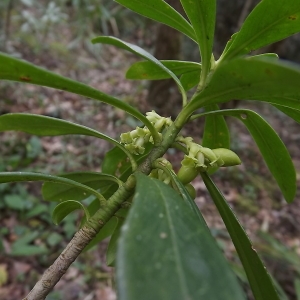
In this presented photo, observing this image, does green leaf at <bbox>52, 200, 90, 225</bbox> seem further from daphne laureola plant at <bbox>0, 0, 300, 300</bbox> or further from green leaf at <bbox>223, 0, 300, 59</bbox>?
green leaf at <bbox>223, 0, 300, 59</bbox>

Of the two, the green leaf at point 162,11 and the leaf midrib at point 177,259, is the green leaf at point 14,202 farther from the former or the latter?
the leaf midrib at point 177,259

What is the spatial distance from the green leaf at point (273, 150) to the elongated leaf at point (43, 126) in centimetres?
27

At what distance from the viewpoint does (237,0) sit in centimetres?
470

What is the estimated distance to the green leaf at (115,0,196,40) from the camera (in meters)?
0.70

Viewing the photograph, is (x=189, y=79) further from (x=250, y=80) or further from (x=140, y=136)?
(x=250, y=80)

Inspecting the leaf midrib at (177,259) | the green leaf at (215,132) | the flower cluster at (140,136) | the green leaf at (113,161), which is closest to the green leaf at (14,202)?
the green leaf at (113,161)

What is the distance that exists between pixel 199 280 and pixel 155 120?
377 millimetres

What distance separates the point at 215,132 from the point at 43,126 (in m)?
0.42

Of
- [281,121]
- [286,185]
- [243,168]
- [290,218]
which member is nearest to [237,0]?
[281,121]

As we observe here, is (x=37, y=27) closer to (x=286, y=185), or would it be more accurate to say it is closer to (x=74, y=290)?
(x=74, y=290)

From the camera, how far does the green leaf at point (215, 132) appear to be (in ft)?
2.81

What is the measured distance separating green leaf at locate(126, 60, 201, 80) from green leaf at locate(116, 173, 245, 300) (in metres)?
0.42

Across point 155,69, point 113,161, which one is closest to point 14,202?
point 113,161

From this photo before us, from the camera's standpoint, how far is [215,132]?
0.88 meters
